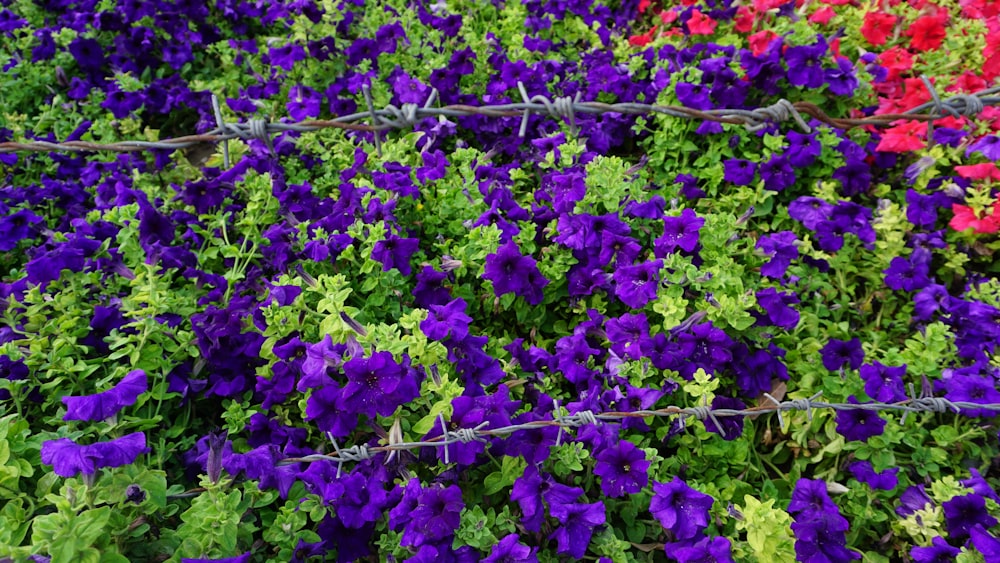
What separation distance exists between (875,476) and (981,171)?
1414 mm

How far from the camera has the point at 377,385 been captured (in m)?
1.47

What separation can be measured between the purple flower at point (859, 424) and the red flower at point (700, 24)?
6.85ft

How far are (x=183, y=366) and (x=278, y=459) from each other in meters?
0.49

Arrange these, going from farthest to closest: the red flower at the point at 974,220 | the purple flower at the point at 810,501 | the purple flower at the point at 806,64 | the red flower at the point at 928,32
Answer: the red flower at the point at 928,32 < the purple flower at the point at 806,64 < the red flower at the point at 974,220 < the purple flower at the point at 810,501

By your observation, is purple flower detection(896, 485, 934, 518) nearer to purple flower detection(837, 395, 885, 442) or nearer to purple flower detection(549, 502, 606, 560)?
purple flower detection(837, 395, 885, 442)

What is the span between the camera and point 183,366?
1.82 meters

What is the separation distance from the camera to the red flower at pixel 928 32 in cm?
311

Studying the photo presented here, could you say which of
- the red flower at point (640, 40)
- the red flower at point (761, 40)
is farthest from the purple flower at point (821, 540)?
the red flower at point (640, 40)

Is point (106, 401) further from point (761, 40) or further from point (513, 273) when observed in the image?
point (761, 40)

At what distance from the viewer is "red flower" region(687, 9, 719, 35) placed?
10.4ft

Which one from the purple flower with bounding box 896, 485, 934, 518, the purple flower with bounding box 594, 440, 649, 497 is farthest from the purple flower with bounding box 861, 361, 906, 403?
the purple flower with bounding box 594, 440, 649, 497

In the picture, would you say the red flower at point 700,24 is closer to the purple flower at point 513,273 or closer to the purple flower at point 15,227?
the purple flower at point 513,273

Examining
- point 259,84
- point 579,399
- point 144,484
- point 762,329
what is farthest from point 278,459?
point 259,84

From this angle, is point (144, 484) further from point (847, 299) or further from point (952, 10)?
point (952, 10)
